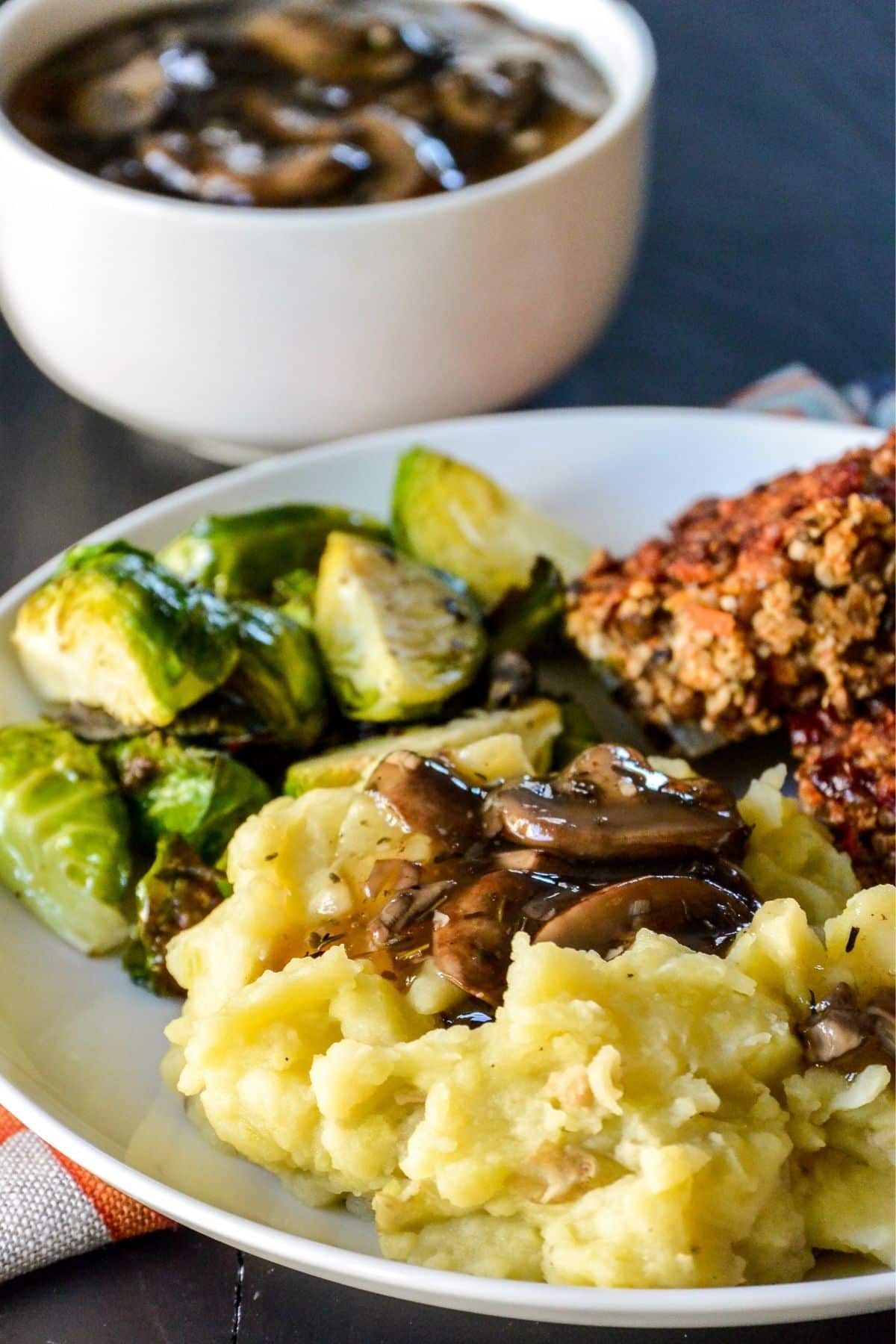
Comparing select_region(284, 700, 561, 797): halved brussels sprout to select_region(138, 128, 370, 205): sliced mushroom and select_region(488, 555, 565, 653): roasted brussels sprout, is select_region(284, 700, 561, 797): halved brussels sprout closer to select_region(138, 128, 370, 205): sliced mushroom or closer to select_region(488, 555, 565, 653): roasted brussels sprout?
select_region(488, 555, 565, 653): roasted brussels sprout

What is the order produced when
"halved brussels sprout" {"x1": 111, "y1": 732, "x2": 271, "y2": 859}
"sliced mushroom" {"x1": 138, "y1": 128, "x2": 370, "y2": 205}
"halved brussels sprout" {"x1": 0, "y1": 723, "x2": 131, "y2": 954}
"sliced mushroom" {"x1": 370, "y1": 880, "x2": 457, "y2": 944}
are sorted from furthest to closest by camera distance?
"sliced mushroom" {"x1": 138, "y1": 128, "x2": 370, "y2": 205}
"halved brussels sprout" {"x1": 111, "y1": 732, "x2": 271, "y2": 859}
"halved brussels sprout" {"x1": 0, "y1": 723, "x2": 131, "y2": 954}
"sliced mushroom" {"x1": 370, "y1": 880, "x2": 457, "y2": 944}

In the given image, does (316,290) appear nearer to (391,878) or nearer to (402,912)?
(391,878)

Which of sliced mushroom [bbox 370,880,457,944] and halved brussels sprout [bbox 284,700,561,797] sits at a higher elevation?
sliced mushroom [bbox 370,880,457,944]

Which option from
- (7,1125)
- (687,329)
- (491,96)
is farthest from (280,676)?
(687,329)

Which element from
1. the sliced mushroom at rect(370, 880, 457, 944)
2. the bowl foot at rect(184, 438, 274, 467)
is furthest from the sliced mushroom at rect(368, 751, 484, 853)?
the bowl foot at rect(184, 438, 274, 467)

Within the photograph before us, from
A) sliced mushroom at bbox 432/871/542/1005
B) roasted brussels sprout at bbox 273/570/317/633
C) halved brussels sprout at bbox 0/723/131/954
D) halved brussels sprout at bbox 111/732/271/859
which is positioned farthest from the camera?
roasted brussels sprout at bbox 273/570/317/633

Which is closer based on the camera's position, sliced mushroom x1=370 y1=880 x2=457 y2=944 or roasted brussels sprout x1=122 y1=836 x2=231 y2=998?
sliced mushroom x1=370 y1=880 x2=457 y2=944
